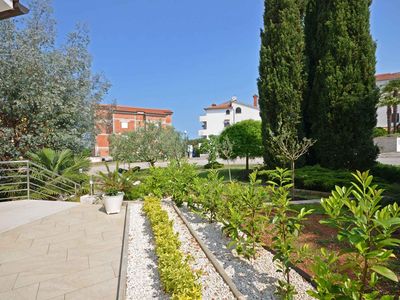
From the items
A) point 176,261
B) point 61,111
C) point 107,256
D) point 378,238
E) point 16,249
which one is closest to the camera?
point 378,238

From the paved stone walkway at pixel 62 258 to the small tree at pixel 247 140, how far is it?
33.3 feet

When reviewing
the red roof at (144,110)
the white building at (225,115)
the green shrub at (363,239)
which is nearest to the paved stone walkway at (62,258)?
the green shrub at (363,239)

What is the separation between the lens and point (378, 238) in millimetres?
1599

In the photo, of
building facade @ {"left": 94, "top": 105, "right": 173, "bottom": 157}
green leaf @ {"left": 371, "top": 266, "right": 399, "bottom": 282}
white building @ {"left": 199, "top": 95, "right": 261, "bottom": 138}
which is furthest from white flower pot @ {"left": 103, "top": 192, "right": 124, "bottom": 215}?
white building @ {"left": 199, "top": 95, "right": 261, "bottom": 138}

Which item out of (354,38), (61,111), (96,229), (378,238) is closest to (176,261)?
(378,238)

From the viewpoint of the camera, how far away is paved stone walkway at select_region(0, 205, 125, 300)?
3098mm

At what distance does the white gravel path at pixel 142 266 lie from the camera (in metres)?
2.88

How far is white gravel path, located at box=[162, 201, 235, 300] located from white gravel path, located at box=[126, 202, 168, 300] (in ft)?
1.55

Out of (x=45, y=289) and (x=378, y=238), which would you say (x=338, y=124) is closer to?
(x=378, y=238)

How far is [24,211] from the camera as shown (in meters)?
6.70

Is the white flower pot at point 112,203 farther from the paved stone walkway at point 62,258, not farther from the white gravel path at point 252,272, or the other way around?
the white gravel path at point 252,272

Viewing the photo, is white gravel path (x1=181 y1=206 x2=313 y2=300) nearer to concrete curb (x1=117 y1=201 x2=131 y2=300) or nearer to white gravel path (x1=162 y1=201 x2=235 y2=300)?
white gravel path (x1=162 y1=201 x2=235 y2=300)

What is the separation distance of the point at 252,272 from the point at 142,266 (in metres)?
1.47

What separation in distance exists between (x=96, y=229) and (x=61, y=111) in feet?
20.5
